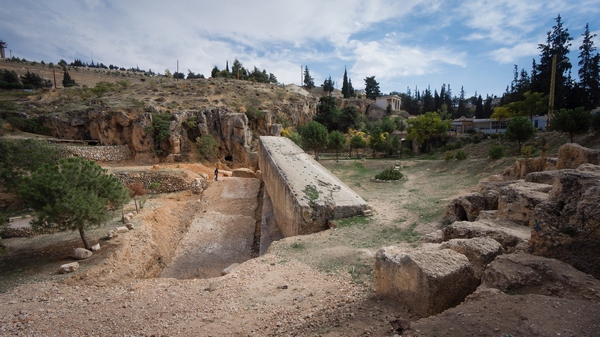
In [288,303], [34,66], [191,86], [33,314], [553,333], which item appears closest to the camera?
[553,333]

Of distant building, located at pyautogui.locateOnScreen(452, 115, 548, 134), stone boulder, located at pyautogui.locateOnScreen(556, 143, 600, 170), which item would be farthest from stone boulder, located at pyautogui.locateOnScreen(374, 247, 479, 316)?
distant building, located at pyautogui.locateOnScreen(452, 115, 548, 134)

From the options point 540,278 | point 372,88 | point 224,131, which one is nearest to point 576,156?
point 540,278

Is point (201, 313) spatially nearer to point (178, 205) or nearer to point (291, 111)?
point (178, 205)

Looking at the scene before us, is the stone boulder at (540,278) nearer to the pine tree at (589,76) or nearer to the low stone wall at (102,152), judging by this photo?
the low stone wall at (102,152)

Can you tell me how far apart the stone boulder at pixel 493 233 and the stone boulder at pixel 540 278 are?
4.36ft

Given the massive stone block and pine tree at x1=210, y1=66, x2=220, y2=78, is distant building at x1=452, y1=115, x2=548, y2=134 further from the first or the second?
pine tree at x1=210, y1=66, x2=220, y2=78

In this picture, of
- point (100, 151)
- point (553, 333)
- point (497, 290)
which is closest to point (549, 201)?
point (497, 290)

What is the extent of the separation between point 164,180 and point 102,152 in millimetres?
9537

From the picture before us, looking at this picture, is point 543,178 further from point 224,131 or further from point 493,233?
point 224,131

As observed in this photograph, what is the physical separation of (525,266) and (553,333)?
1299 millimetres

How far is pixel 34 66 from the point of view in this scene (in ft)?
177

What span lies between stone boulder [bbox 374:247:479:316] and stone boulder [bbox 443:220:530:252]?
1505mm

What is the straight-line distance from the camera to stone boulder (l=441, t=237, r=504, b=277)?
410cm

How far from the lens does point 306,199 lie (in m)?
9.90
